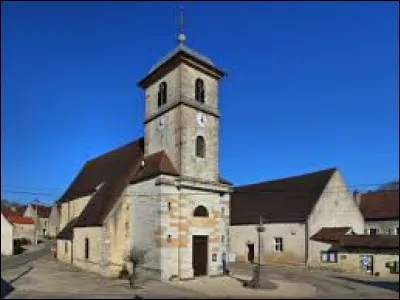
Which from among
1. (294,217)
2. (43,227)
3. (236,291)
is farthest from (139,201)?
(43,227)

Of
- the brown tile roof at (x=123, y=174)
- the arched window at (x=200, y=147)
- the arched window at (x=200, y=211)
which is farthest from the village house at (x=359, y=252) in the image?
the brown tile roof at (x=123, y=174)

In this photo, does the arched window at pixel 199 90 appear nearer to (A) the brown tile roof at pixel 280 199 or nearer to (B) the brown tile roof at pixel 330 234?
(A) the brown tile roof at pixel 280 199

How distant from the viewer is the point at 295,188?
43562mm

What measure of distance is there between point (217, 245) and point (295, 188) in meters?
15.8

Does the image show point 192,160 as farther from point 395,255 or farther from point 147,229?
point 395,255

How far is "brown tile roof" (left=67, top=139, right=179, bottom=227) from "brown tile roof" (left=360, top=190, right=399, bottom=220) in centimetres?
2747

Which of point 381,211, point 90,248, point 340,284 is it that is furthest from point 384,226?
point 90,248

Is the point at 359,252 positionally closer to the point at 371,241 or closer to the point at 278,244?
the point at 371,241

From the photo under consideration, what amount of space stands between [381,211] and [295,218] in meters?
14.9

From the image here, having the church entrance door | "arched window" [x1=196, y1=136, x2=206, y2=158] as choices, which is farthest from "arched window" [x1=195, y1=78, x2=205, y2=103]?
the church entrance door

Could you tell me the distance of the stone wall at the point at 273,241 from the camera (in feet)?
126

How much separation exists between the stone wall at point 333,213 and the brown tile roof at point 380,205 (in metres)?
6.82

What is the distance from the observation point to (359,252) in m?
34.3

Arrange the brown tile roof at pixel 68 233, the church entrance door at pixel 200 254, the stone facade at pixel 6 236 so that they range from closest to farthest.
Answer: the stone facade at pixel 6 236 < the church entrance door at pixel 200 254 < the brown tile roof at pixel 68 233
